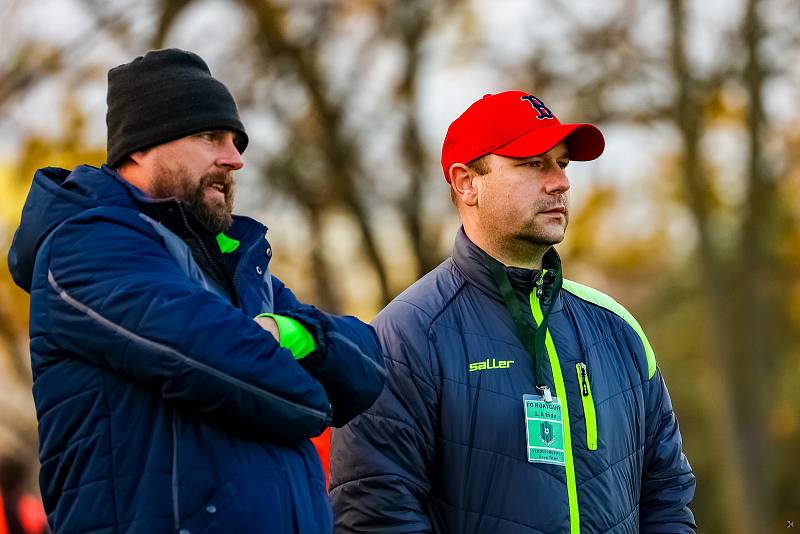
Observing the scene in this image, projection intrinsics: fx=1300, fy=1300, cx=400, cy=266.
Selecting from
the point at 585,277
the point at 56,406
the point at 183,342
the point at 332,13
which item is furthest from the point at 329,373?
the point at 585,277

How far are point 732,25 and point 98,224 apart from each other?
12743 mm

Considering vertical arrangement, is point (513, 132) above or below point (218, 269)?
above

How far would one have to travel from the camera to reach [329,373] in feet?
10.0

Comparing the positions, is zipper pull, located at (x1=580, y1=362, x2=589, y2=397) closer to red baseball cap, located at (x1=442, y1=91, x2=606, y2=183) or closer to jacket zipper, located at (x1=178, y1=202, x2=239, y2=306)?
red baseball cap, located at (x1=442, y1=91, x2=606, y2=183)

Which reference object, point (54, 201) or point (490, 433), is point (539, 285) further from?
point (54, 201)

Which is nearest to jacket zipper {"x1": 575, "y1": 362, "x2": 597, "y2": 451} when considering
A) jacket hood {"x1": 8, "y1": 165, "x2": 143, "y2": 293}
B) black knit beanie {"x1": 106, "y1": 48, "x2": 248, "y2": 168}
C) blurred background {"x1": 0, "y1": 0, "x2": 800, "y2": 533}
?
black knit beanie {"x1": 106, "y1": 48, "x2": 248, "y2": 168}

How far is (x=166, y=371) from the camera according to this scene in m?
2.82

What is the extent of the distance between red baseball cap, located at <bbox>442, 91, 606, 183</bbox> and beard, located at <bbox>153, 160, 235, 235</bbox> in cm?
97

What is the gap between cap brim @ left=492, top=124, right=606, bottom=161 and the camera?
3.79m

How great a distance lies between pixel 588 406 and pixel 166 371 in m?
1.34

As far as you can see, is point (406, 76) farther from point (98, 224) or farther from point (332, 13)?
point (98, 224)

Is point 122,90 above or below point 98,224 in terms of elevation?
above

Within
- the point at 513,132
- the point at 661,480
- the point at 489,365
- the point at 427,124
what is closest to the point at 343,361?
the point at 489,365

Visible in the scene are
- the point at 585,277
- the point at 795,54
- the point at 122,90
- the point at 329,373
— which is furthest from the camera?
the point at 585,277
